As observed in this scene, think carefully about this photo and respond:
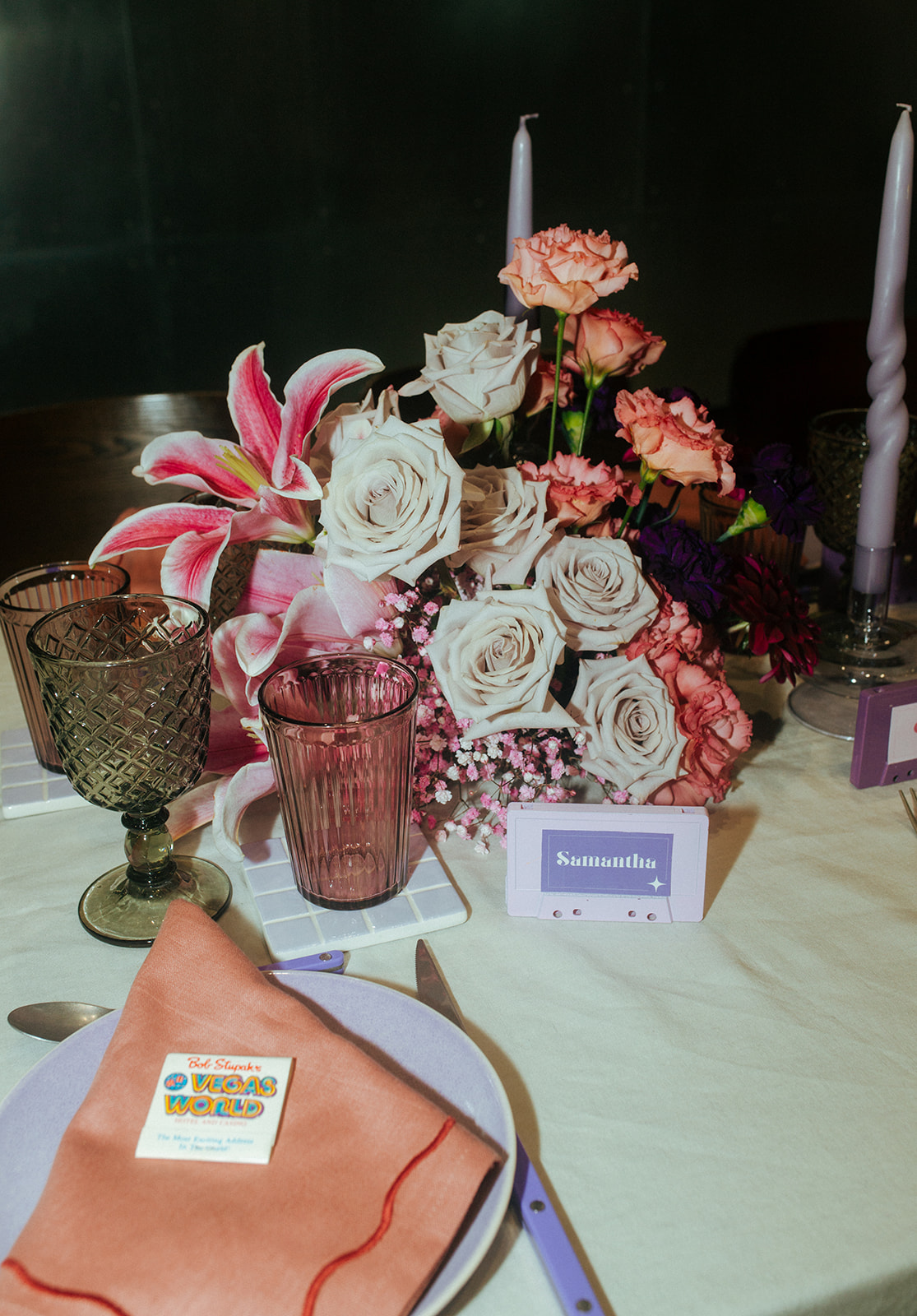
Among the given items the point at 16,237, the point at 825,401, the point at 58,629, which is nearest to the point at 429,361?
the point at 58,629

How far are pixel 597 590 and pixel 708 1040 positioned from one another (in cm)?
31

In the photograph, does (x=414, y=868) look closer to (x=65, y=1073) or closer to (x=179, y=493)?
(x=65, y=1073)

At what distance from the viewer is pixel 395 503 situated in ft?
2.39

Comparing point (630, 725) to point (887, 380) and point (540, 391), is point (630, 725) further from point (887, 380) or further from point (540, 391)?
point (887, 380)

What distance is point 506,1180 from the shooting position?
51 centimetres

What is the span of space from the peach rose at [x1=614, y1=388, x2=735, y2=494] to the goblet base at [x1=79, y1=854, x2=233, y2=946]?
444 mm

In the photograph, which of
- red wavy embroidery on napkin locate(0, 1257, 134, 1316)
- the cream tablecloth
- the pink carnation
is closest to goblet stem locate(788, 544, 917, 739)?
the cream tablecloth

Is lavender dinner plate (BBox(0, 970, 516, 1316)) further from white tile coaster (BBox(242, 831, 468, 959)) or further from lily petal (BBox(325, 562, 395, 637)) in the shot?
lily petal (BBox(325, 562, 395, 637))

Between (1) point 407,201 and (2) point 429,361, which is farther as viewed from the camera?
(1) point 407,201

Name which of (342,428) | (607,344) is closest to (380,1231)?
(342,428)

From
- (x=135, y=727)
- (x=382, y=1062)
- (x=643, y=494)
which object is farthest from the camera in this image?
(x=643, y=494)

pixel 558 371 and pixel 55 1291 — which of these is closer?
pixel 55 1291

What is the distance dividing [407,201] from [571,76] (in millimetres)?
557

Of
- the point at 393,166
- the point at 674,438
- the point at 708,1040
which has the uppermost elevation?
the point at 393,166
